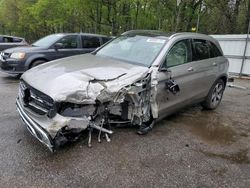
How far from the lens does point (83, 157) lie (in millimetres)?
3508

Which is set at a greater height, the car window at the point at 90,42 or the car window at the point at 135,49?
the car window at the point at 135,49

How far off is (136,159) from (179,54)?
2.21m

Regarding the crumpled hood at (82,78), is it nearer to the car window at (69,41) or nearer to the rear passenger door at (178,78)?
the rear passenger door at (178,78)

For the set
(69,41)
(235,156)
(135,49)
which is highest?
(135,49)

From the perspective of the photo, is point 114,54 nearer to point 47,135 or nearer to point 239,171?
point 47,135

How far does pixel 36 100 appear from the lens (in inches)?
140

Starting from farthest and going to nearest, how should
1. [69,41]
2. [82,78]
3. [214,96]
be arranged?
[69,41] < [214,96] < [82,78]

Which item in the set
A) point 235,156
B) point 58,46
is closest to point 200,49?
point 235,156

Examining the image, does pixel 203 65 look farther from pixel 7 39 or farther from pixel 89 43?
pixel 7 39

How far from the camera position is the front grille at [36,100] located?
→ 3273 millimetres

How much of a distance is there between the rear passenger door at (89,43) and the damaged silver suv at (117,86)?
445cm

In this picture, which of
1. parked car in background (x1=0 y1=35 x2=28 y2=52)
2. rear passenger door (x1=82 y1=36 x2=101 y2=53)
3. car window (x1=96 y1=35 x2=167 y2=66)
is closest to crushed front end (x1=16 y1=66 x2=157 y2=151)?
car window (x1=96 y1=35 x2=167 y2=66)

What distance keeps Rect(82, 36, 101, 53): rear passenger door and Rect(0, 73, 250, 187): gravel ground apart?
507cm

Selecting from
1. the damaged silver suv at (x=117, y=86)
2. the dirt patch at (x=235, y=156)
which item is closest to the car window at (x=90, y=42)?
the damaged silver suv at (x=117, y=86)
